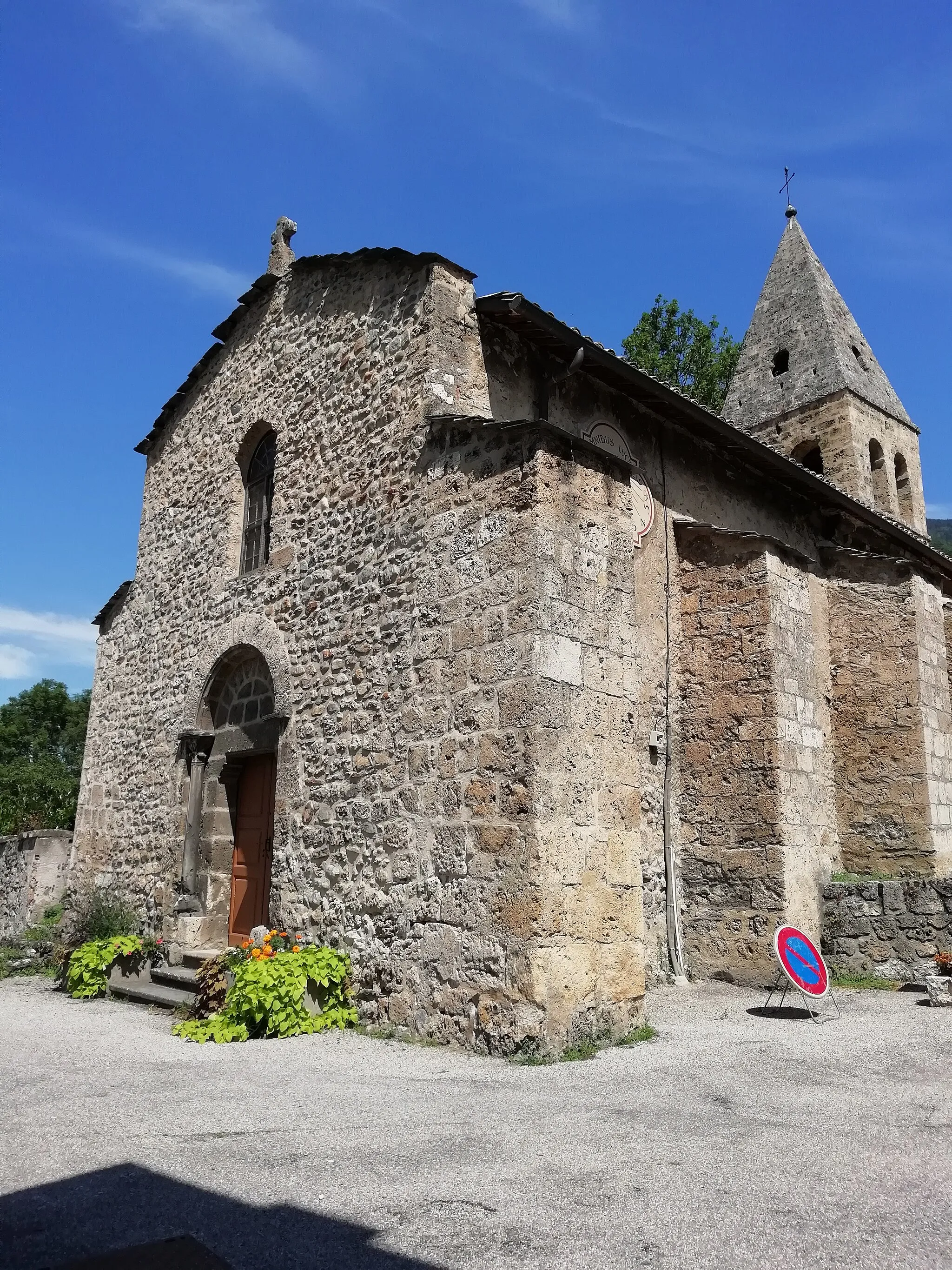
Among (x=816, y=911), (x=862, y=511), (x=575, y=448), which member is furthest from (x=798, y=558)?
(x=575, y=448)

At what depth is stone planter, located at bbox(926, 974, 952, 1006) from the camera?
23.2 ft

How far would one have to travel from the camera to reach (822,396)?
706 inches

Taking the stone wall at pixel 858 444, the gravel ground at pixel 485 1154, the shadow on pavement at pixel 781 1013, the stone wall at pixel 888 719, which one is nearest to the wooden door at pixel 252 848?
the gravel ground at pixel 485 1154

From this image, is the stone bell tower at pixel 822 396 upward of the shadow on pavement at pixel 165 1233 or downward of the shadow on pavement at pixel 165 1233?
upward

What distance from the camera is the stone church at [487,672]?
19.4 ft

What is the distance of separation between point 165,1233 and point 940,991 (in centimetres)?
633

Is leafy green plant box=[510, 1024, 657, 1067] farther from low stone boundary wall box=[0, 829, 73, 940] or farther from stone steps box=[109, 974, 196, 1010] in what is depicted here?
low stone boundary wall box=[0, 829, 73, 940]

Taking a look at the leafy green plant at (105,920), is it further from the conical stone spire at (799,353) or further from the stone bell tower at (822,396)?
the conical stone spire at (799,353)

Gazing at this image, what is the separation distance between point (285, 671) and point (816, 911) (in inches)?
214

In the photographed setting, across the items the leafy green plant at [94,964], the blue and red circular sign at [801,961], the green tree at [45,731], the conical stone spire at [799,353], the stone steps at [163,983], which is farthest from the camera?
the green tree at [45,731]

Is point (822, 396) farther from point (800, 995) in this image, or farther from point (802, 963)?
point (802, 963)

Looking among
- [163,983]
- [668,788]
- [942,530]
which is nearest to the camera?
[163,983]

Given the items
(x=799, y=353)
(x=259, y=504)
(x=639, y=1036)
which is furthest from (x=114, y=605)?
(x=799, y=353)

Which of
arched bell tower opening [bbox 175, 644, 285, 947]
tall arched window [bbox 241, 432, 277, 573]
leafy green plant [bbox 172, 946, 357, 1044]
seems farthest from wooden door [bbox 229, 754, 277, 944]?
tall arched window [bbox 241, 432, 277, 573]
